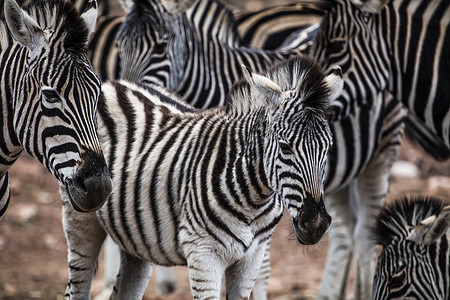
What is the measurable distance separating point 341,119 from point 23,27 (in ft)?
13.2

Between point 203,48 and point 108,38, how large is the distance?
142 centimetres

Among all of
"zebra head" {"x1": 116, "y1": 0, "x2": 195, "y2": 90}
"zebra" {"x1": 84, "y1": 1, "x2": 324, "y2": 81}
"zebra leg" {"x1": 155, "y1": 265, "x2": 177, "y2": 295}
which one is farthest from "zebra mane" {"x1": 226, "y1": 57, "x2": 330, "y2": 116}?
"zebra leg" {"x1": 155, "y1": 265, "x2": 177, "y2": 295}

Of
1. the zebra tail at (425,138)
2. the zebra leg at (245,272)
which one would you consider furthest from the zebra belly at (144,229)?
the zebra tail at (425,138)

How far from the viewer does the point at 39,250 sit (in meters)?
10.2

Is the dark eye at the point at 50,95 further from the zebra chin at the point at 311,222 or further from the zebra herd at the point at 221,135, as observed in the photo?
the zebra chin at the point at 311,222

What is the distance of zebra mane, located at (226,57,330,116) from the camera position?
4562 millimetres

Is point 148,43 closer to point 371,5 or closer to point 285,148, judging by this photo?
point 371,5

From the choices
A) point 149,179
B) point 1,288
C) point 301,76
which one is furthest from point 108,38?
point 301,76

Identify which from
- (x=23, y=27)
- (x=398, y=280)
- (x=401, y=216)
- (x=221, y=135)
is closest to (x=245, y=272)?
(x=221, y=135)

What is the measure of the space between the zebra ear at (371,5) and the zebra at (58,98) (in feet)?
10.2

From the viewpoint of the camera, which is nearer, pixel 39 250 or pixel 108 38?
pixel 108 38

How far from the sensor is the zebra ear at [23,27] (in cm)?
417

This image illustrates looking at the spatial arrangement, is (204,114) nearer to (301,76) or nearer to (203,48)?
(301,76)

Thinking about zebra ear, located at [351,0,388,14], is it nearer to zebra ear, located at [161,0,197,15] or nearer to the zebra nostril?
zebra ear, located at [161,0,197,15]
